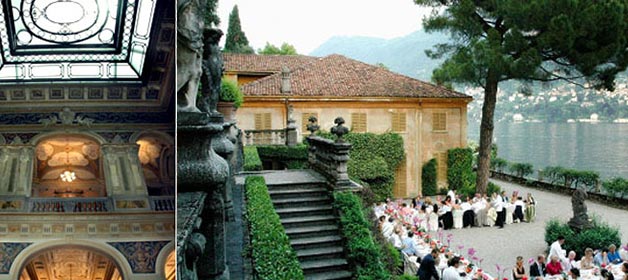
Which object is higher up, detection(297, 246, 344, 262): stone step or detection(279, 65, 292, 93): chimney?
detection(279, 65, 292, 93): chimney

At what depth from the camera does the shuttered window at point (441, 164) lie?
22.7 m

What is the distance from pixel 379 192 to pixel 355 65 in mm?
6989

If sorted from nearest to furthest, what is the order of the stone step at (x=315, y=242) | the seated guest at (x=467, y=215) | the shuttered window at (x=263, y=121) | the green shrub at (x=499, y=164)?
the stone step at (x=315, y=242) < the seated guest at (x=467, y=215) < the shuttered window at (x=263, y=121) < the green shrub at (x=499, y=164)

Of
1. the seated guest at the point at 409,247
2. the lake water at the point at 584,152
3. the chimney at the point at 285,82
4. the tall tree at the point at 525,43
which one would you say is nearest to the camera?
the seated guest at the point at 409,247

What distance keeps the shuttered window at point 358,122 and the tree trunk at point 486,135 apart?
4919mm

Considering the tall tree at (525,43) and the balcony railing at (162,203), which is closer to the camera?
the balcony railing at (162,203)

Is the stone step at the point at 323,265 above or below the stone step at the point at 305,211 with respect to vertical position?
below

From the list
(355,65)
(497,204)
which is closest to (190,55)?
(497,204)

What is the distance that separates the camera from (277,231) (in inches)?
262

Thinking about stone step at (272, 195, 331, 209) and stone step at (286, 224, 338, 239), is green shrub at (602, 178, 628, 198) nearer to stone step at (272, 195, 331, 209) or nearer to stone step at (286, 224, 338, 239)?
stone step at (272, 195, 331, 209)

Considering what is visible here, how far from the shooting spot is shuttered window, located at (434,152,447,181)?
74.5ft

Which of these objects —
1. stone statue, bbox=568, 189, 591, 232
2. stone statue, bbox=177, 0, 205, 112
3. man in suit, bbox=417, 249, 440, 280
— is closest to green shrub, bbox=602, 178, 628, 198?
stone statue, bbox=568, 189, 591, 232

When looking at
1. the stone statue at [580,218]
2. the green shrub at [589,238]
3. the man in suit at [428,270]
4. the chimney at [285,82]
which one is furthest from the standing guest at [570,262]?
the chimney at [285,82]

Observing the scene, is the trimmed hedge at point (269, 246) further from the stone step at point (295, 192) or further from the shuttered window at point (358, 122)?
the shuttered window at point (358, 122)
